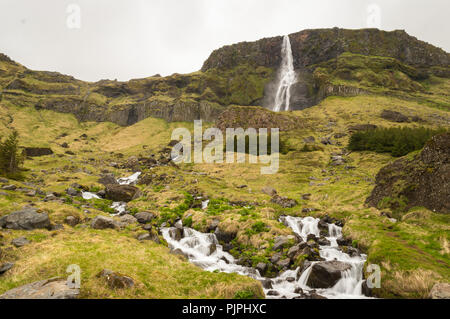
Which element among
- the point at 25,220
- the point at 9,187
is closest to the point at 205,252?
the point at 25,220

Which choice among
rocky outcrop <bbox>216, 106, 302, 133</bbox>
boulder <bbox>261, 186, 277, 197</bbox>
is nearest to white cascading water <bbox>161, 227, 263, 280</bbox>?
boulder <bbox>261, 186, 277, 197</bbox>

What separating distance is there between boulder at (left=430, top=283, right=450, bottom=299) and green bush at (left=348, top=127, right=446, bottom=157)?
5480cm

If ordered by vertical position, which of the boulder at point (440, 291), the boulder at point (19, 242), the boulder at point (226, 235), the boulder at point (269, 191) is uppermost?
the boulder at point (19, 242)

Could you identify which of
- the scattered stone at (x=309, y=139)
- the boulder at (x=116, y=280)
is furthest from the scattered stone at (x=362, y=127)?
the boulder at (x=116, y=280)

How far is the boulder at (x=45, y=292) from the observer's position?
11711 mm

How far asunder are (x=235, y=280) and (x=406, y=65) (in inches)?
8664

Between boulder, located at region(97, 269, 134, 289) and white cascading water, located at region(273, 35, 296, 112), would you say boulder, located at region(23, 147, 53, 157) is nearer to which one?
boulder, located at region(97, 269, 134, 289)

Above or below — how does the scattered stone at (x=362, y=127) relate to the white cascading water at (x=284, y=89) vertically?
below

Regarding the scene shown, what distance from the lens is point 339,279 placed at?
19875mm

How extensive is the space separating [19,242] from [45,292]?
38.8ft

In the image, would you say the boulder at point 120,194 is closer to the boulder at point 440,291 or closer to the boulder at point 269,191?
the boulder at point 269,191

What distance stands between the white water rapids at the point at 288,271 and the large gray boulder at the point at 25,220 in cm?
1318

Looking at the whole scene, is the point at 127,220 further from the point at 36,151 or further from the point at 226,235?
the point at 36,151

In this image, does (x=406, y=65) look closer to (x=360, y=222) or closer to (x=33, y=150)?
(x=360, y=222)
